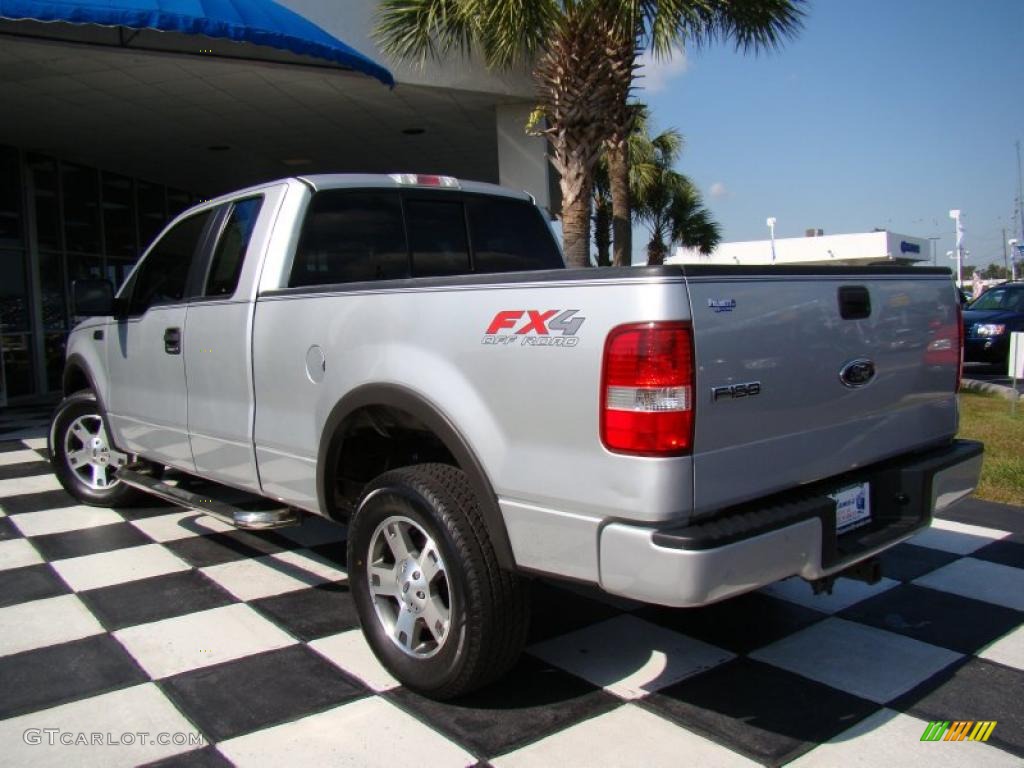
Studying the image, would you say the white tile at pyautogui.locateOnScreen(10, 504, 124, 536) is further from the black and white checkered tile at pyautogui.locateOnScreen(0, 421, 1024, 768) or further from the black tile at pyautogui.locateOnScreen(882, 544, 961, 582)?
the black tile at pyautogui.locateOnScreen(882, 544, 961, 582)

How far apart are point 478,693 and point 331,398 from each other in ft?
4.07

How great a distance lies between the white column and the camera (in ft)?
40.2

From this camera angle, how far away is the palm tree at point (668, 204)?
79.9 feet

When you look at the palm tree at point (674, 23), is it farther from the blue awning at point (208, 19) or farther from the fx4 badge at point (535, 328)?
the fx4 badge at point (535, 328)

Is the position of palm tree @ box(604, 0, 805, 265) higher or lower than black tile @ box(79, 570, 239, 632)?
higher

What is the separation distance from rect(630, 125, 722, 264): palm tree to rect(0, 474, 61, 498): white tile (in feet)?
64.2

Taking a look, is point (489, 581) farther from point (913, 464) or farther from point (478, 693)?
point (913, 464)

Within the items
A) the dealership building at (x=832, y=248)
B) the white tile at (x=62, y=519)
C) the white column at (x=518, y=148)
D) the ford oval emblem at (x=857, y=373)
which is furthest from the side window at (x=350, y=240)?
the dealership building at (x=832, y=248)

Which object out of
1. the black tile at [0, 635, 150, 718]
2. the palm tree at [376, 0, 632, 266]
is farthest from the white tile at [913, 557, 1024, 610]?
the palm tree at [376, 0, 632, 266]

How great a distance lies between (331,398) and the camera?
10.8 feet

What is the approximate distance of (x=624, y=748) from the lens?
2.67 meters

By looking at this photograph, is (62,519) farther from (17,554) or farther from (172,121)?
(172,121)

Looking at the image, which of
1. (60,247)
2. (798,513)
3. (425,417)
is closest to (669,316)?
(798,513)

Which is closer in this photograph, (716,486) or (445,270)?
(716,486)
